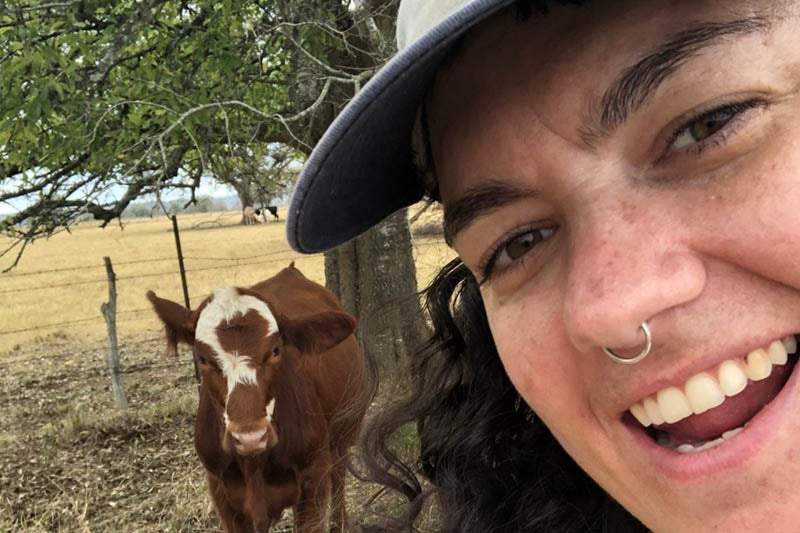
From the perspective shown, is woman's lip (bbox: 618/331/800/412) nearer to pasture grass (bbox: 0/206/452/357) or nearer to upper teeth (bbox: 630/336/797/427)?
upper teeth (bbox: 630/336/797/427)

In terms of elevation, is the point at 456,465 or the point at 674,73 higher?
the point at 674,73

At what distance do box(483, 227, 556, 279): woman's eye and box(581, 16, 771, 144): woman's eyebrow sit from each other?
0.66 feet

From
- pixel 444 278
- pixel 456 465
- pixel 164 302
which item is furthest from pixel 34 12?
pixel 456 465

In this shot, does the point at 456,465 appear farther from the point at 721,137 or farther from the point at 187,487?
the point at 187,487

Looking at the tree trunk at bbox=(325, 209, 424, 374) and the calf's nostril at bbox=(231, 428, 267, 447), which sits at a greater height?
the tree trunk at bbox=(325, 209, 424, 374)

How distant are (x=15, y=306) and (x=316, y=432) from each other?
16.1m

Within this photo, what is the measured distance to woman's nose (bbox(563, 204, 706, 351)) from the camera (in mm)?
861

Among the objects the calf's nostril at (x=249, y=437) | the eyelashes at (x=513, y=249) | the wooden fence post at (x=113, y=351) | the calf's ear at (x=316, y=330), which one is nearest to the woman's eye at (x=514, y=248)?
the eyelashes at (x=513, y=249)

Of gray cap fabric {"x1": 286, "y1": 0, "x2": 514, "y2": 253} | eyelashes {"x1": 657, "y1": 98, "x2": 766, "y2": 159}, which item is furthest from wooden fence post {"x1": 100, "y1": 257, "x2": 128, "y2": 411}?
eyelashes {"x1": 657, "y1": 98, "x2": 766, "y2": 159}

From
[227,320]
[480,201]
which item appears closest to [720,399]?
[480,201]

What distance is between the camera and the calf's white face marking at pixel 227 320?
12.6ft

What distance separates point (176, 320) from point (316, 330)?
889mm

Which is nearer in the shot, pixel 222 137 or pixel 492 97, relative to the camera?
pixel 492 97

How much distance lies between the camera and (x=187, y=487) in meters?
5.49
